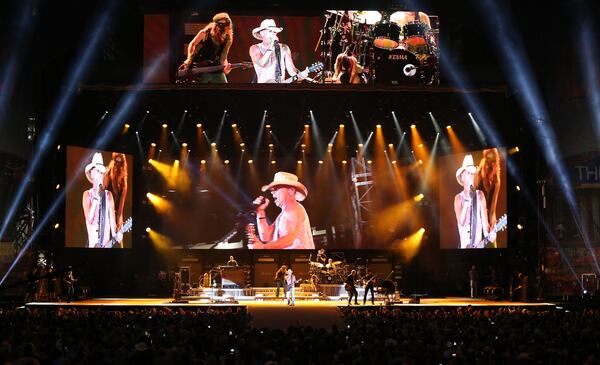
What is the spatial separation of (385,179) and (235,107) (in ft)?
24.9

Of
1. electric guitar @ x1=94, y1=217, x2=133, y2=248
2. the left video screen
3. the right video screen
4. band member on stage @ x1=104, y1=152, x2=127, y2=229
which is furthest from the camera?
band member on stage @ x1=104, y1=152, x2=127, y2=229

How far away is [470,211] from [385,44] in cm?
752

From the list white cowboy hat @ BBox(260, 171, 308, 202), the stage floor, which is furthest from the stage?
white cowboy hat @ BBox(260, 171, 308, 202)

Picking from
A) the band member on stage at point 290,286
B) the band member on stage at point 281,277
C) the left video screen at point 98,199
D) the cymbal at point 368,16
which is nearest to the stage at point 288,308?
the band member on stage at point 290,286

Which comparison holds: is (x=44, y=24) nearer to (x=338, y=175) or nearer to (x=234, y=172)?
(x=234, y=172)

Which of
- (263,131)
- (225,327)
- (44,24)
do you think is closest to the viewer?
(225,327)

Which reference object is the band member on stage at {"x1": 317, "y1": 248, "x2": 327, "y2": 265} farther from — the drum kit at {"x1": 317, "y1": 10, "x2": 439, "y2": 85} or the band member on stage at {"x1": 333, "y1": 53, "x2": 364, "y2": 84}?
the drum kit at {"x1": 317, "y1": 10, "x2": 439, "y2": 85}

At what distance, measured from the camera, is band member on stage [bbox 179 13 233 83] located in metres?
31.1

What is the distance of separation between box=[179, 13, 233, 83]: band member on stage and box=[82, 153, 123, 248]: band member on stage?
5.61m

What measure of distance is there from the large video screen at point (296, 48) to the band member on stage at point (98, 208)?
5.18 meters

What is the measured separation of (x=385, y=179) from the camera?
3756cm

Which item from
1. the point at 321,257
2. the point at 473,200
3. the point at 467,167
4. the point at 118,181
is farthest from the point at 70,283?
the point at 467,167

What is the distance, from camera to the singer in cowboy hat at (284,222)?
37469mm

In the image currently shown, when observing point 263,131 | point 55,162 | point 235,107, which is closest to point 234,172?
point 263,131
